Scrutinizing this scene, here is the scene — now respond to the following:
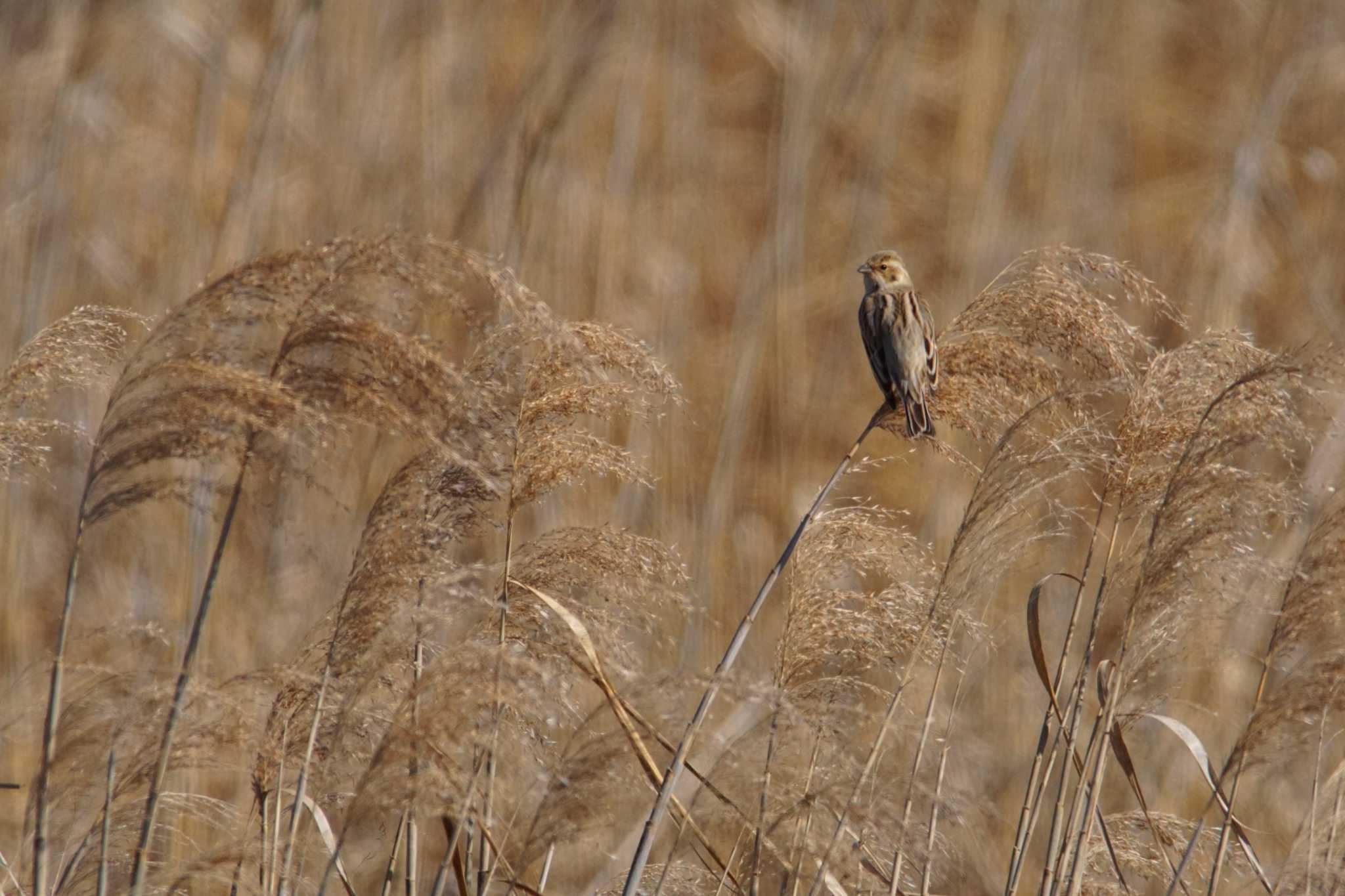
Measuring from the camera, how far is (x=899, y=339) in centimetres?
323

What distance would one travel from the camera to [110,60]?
15.7 feet

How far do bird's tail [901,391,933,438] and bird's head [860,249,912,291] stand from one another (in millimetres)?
932

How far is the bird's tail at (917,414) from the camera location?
8.94ft

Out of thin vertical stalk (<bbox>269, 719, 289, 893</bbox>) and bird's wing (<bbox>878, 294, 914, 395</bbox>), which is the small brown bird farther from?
thin vertical stalk (<bbox>269, 719, 289, 893</bbox>)

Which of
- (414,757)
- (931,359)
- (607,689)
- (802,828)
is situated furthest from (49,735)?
(931,359)

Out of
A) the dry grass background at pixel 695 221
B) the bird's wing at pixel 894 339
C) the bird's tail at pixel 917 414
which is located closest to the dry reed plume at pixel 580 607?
the bird's tail at pixel 917 414

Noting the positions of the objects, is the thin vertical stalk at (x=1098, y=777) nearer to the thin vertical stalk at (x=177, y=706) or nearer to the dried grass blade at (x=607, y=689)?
the dried grass blade at (x=607, y=689)

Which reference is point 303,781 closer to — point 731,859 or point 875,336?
point 731,859

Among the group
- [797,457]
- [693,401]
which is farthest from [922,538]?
[693,401]

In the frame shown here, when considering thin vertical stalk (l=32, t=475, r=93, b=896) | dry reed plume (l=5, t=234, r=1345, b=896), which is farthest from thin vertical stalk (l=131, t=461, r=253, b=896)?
thin vertical stalk (l=32, t=475, r=93, b=896)

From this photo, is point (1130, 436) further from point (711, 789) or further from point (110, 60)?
point (110, 60)

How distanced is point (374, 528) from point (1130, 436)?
121 cm

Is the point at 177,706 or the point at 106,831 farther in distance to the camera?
the point at 106,831

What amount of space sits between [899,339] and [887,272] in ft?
2.02
